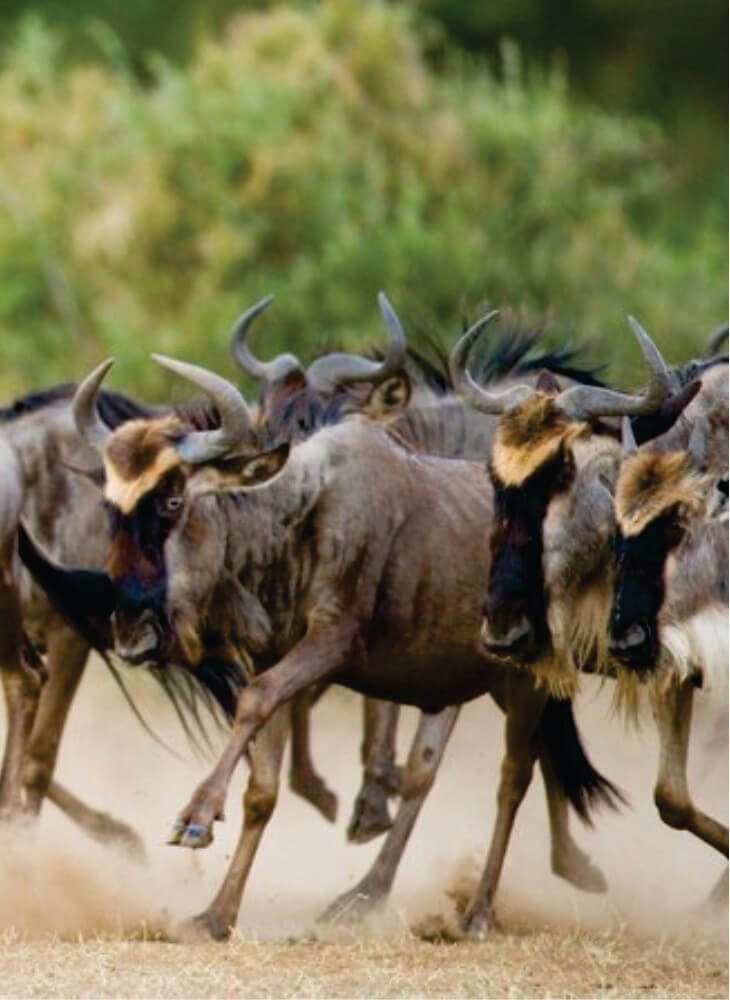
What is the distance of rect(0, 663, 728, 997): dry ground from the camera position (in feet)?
23.7

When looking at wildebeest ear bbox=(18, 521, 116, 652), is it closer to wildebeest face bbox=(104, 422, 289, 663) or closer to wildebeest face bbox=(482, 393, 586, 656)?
wildebeest face bbox=(104, 422, 289, 663)

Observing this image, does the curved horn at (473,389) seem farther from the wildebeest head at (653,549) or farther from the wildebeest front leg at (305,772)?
the wildebeest front leg at (305,772)

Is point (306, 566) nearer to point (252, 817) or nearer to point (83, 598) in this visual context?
point (252, 817)

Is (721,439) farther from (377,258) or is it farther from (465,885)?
(377,258)

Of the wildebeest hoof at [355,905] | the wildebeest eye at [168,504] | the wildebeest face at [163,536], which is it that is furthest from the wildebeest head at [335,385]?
the wildebeest hoof at [355,905]

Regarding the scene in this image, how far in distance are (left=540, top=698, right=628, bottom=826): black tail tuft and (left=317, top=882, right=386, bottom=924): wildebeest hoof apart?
0.88 metres

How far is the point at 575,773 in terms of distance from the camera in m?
9.28

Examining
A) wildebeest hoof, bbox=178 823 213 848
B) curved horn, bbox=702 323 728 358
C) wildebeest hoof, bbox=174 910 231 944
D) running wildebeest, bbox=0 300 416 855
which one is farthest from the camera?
curved horn, bbox=702 323 728 358

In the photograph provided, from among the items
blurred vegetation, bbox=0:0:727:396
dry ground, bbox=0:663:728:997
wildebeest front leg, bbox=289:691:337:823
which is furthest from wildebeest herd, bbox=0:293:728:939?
blurred vegetation, bbox=0:0:727:396

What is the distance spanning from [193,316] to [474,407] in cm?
848

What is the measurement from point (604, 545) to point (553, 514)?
159 millimetres

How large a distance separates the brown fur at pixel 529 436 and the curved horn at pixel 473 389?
0.89ft

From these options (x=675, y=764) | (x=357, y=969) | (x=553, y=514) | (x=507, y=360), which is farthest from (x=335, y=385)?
(x=357, y=969)

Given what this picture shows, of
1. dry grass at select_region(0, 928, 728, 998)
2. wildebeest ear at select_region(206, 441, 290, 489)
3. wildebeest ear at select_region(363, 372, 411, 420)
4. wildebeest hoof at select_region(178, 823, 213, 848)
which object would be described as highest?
wildebeest ear at select_region(363, 372, 411, 420)
